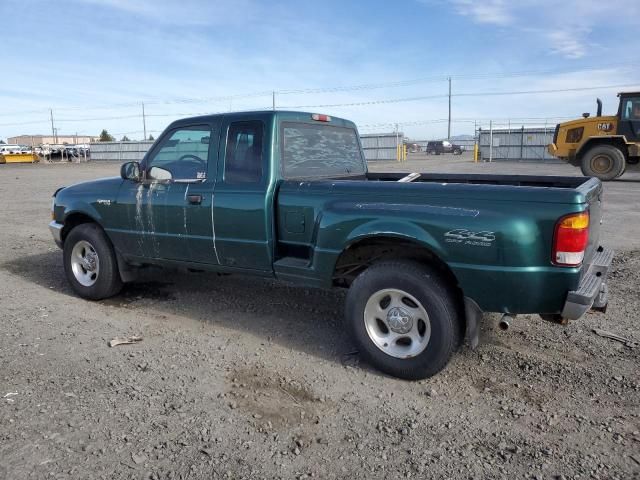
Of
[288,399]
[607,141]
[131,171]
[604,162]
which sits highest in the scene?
[607,141]

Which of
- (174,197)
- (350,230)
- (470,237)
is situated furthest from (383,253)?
(174,197)

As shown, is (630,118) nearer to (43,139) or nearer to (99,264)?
(99,264)

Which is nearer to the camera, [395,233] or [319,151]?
[395,233]

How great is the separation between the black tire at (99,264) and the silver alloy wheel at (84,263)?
0.02 metres

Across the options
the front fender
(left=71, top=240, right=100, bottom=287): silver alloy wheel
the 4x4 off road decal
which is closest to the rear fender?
the 4x4 off road decal

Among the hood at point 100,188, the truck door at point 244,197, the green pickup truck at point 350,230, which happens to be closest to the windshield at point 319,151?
the green pickup truck at point 350,230

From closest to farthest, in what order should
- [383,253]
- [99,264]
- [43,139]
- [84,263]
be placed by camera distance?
[383,253] < [99,264] < [84,263] < [43,139]

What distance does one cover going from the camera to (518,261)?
3.30m

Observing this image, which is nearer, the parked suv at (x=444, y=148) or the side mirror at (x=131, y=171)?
the side mirror at (x=131, y=171)

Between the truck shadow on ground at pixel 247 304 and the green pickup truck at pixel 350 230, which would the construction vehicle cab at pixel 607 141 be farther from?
the truck shadow on ground at pixel 247 304

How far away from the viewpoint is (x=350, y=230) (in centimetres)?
387

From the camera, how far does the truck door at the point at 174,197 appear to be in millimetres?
4734

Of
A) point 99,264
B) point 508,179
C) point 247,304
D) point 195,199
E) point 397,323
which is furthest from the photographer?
point 99,264

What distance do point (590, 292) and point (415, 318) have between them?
1.11 metres
